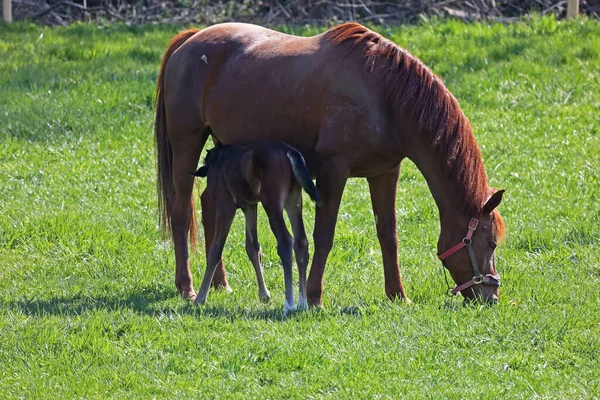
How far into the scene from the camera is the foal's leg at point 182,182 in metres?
7.63

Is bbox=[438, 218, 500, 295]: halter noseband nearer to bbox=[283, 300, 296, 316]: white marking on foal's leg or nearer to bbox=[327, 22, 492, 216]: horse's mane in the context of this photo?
bbox=[327, 22, 492, 216]: horse's mane

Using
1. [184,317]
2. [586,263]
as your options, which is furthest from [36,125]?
[586,263]

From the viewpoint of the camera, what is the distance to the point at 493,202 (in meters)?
6.57

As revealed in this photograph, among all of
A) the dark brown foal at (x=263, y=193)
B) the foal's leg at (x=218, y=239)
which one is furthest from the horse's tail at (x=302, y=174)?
the foal's leg at (x=218, y=239)

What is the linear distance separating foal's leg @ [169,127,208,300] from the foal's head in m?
2.09

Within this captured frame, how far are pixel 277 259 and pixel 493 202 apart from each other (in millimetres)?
2272

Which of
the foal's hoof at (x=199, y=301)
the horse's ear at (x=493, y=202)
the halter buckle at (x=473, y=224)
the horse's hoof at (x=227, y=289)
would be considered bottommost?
the horse's hoof at (x=227, y=289)

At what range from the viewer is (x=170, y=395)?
506cm

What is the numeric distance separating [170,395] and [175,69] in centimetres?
334

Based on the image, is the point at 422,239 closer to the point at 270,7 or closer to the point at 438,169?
the point at 438,169

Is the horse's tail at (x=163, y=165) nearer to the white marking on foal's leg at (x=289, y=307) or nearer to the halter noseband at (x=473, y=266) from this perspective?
the white marking on foal's leg at (x=289, y=307)

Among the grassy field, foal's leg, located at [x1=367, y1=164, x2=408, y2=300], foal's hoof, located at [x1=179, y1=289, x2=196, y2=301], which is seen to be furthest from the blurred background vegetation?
foal's hoof, located at [x1=179, y1=289, x2=196, y2=301]

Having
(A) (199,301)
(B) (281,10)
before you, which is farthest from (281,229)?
(B) (281,10)

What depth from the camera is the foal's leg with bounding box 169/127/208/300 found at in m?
7.63
